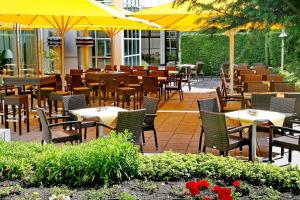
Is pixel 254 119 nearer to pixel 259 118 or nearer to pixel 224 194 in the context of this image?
pixel 259 118

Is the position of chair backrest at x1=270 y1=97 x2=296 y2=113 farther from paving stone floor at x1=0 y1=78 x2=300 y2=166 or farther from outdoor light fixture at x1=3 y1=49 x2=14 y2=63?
outdoor light fixture at x1=3 y1=49 x2=14 y2=63

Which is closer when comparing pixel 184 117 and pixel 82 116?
pixel 82 116

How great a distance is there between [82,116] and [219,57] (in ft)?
57.1

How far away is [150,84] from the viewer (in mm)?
12141

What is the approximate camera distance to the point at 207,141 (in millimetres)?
5949

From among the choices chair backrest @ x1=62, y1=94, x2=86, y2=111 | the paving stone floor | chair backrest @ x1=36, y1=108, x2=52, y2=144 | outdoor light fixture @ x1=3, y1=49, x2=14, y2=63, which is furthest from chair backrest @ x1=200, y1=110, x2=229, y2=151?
outdoor light fixture @ x1=3, y1=49, x2=14, y2=63

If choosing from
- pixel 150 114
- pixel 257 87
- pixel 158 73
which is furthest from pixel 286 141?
pixel 158 73

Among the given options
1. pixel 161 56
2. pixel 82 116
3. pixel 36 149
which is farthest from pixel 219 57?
pixel 36 149

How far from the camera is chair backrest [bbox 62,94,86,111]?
24.3ft

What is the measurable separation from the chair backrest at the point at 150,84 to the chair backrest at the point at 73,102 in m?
4.59

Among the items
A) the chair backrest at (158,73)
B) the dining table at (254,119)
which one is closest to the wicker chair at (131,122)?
the dining table at (254,119)

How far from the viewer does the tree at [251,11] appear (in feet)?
5.04

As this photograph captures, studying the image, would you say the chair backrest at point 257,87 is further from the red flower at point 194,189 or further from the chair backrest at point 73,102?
the red flower at point 194,189

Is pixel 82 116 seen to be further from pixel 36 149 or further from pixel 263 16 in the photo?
pixel 263 16
